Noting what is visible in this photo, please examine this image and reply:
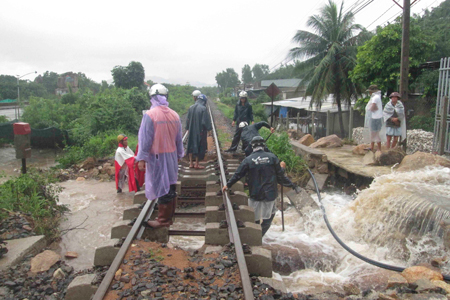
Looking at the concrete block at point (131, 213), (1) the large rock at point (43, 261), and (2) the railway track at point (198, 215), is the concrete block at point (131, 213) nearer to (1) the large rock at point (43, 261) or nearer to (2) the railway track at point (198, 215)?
Answer: (2) the railway track at point (198, 215)

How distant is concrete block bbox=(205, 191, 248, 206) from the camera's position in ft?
18.2

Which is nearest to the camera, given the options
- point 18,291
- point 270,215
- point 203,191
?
point 18,291

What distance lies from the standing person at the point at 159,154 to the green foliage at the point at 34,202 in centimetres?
203

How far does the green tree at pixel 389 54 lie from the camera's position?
40.0ft

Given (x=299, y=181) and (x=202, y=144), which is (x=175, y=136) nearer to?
(x=202, y=144)

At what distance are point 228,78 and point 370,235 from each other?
9746 centimetres

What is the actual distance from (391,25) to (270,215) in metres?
10.7

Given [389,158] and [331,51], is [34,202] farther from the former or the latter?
[331,51]

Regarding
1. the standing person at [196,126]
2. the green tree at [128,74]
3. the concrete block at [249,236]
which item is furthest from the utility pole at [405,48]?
the green tree at [128,74]

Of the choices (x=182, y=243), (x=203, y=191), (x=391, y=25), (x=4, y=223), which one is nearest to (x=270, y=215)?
(x=182, y=243)

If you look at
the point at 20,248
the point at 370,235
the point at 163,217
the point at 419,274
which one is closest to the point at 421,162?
the point at 370,235

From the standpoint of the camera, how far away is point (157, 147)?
4.46m

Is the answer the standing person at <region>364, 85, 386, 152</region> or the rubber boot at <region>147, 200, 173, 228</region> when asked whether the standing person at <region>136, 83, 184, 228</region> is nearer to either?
the rubber boot at <region>147, 200, 173, 228</region>

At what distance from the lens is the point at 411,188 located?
19.6 ft
